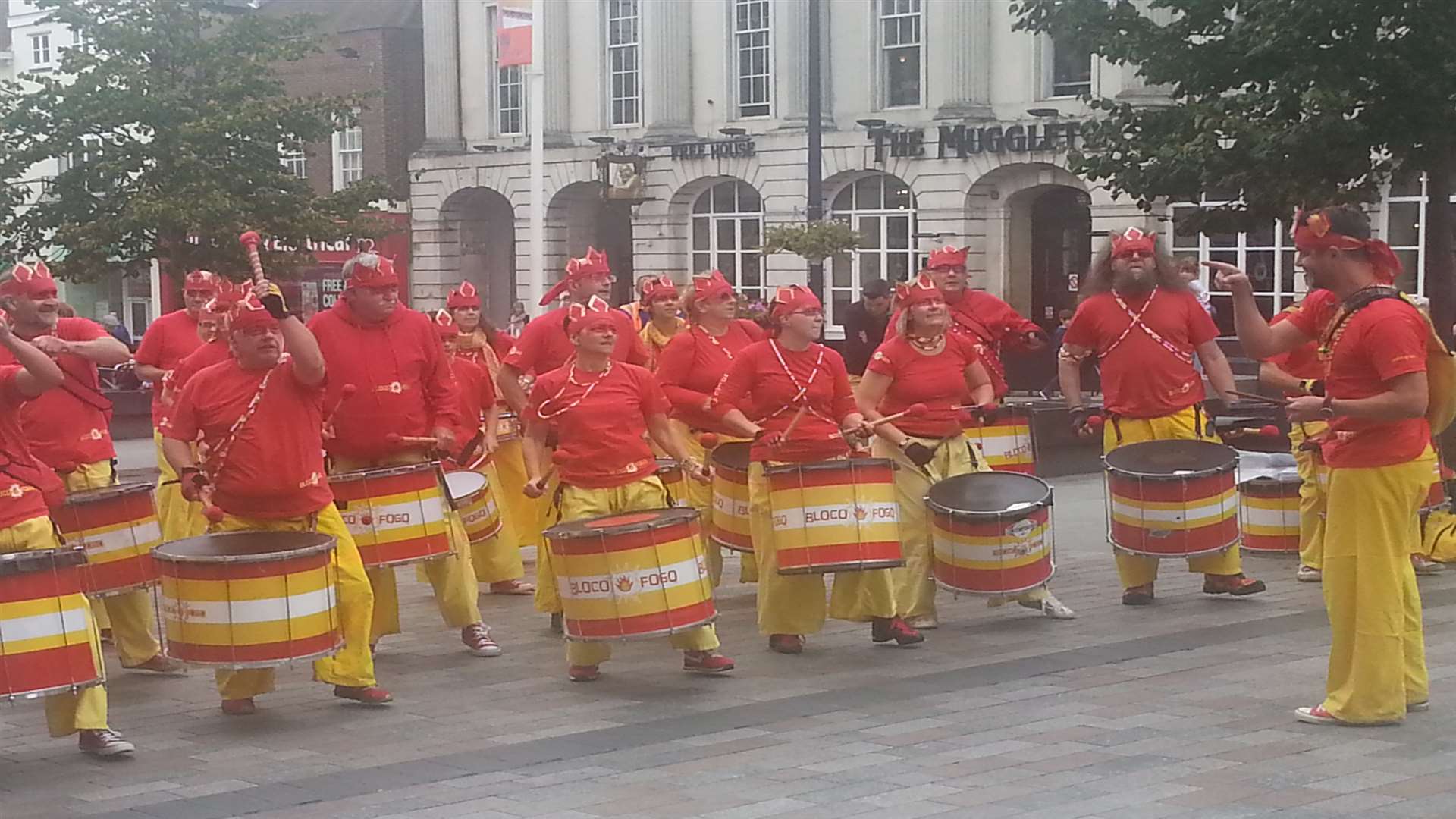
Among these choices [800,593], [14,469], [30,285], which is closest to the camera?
[14,469]

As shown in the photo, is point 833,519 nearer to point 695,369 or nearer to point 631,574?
point 631,574

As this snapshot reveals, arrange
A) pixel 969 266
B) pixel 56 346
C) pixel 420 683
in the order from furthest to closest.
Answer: pixel 969 266
pixel 420 683
pixel 56 346

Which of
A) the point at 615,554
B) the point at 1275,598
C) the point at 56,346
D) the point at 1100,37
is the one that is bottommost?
the point at 1275,598

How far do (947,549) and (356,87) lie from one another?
126ft

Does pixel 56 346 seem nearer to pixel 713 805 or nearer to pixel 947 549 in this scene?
pixel 713 805

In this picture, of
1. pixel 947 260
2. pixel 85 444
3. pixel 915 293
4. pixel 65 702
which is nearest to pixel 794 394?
pixel 915 293

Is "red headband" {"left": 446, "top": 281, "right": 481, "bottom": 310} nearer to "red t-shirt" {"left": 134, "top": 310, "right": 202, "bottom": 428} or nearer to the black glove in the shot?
"red t-shirt" {"left": 134, "top": 310, "right": 202, "bottom": 428}

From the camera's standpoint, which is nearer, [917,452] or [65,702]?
[65,702]

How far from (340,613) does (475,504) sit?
285 cm

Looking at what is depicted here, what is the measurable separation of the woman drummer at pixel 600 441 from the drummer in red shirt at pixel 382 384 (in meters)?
0.53

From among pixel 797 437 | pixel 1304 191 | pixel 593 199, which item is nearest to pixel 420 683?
pixel 797 437

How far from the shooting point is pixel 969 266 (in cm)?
3778

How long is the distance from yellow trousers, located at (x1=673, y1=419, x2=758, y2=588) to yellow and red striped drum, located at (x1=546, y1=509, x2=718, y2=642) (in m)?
2.53

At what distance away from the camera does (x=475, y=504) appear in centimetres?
1133
